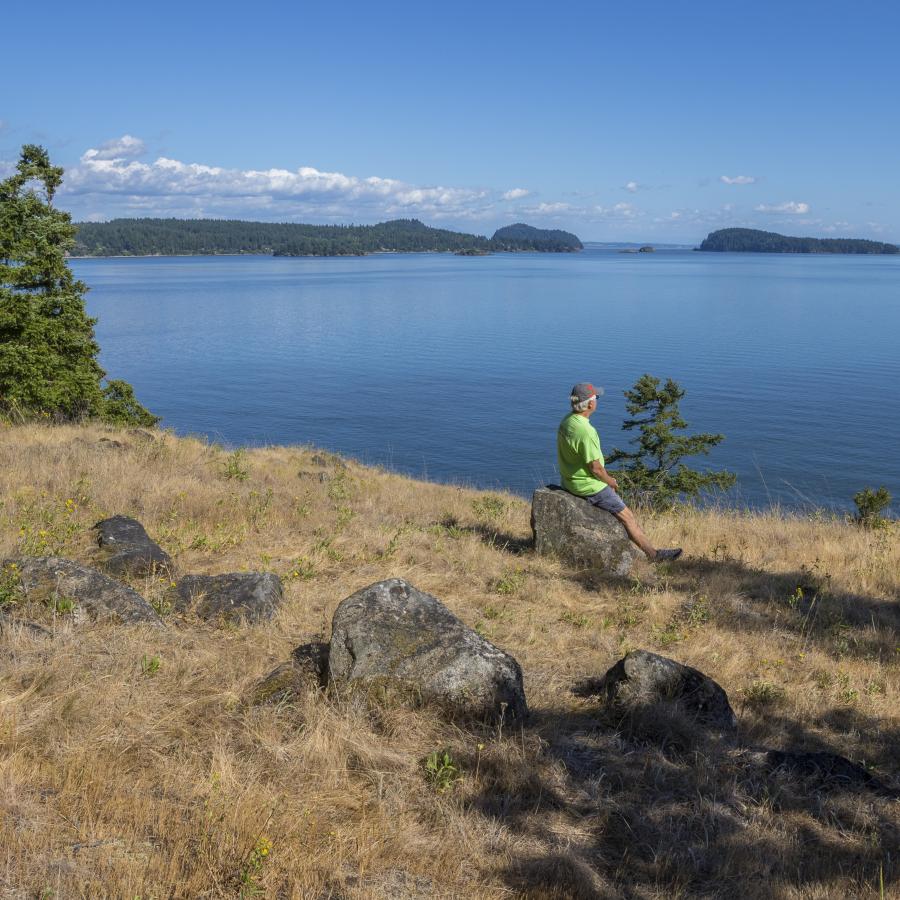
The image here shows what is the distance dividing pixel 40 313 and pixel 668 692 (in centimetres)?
2074

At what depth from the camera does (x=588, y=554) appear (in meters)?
9.38

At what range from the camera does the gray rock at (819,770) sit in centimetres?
467

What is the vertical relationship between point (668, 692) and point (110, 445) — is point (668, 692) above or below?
below

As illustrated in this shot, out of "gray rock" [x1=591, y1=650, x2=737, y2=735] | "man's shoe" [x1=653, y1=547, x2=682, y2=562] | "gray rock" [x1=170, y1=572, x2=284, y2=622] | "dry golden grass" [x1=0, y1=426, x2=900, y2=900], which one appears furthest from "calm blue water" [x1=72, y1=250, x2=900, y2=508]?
"gray rock" [x1=591, y1=650, x2=737, y2=735]

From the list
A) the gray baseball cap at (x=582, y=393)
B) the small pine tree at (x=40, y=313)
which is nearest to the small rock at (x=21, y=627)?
the gray baseball cap at (x=582, y=393)

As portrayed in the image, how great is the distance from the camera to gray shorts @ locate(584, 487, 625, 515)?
9.71 m

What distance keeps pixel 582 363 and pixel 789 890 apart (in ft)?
170

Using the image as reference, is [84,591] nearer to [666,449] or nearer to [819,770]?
[819,770]

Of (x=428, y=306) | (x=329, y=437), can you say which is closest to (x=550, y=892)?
(x=329, y=437)

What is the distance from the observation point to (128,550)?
8109 millimetres

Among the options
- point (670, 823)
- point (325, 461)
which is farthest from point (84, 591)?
point (325, 461)

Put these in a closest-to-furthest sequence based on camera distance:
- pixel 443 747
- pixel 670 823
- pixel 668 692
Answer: pixel 670 823, pixel 443 747, pixel 668 692

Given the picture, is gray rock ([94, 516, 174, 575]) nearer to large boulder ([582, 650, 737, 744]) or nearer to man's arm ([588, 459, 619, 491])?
large boulder ([582, 650, 737, 744])

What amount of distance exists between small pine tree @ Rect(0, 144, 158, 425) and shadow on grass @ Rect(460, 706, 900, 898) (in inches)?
747
